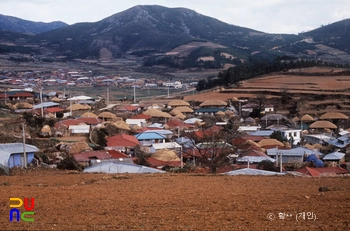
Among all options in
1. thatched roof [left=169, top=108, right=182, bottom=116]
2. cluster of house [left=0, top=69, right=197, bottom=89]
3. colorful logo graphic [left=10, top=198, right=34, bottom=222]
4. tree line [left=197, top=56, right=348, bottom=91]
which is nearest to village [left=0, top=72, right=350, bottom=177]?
thatched roof [left=169, top=108, right=182, bottom=116]

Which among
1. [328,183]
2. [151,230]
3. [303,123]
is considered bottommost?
[303,123]

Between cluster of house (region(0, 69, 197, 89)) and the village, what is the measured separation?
27812 mm

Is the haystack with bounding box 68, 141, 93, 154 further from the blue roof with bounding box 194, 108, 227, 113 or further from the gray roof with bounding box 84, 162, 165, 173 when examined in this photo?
the blue roof with bounding box 194, 108, 227, 113

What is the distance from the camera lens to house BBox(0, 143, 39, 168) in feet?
48.8

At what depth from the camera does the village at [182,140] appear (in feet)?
52.3

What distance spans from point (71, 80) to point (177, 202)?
242 ft

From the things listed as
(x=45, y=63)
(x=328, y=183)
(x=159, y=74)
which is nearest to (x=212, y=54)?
(x=159, y=74)

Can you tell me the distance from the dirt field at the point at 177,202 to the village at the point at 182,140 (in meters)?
3.09

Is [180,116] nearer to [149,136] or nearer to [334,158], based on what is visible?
[149,136]

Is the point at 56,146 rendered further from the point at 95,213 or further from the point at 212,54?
the point at 212,54

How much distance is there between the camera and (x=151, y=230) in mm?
5922

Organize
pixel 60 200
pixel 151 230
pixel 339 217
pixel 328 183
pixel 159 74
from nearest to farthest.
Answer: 1. pixel 151 230
2. pixel 339 217
3. pixel 60 200
4. pixel 328 183
5. pixel 159 74

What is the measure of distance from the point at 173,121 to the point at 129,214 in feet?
83.2

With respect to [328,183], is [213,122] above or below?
below
